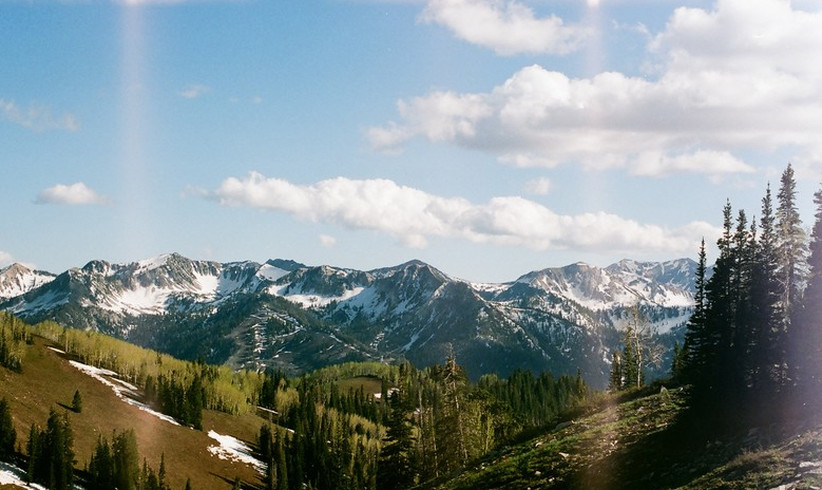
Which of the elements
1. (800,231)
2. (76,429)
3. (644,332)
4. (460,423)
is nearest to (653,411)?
(460,423)

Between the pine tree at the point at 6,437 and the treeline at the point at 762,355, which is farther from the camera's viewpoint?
the pine tree at the point at 6,437

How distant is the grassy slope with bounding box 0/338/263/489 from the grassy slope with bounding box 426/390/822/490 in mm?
91374

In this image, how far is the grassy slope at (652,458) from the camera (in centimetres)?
2659

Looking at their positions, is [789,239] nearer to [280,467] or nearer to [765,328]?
[765,328]

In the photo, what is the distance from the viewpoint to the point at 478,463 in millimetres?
53500

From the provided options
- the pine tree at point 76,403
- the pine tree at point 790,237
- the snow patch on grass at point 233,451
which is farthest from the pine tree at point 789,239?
the pine tree at point 76,403

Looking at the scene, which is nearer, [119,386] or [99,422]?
[99,422]

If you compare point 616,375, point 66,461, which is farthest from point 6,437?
point 616,375

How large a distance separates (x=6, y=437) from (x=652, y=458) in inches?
4173

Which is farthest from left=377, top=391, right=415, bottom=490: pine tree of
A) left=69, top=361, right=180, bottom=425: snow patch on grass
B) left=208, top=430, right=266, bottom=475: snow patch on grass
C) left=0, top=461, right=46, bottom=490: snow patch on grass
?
left=69, top=361, right=180, bottom=425: snow patch on grass

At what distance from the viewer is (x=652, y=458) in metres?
34.1

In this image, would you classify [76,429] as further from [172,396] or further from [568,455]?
[568,455]

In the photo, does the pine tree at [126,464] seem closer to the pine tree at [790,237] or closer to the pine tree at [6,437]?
the pine tree at [6,437]

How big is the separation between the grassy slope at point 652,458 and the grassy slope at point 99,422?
91.4 metres
